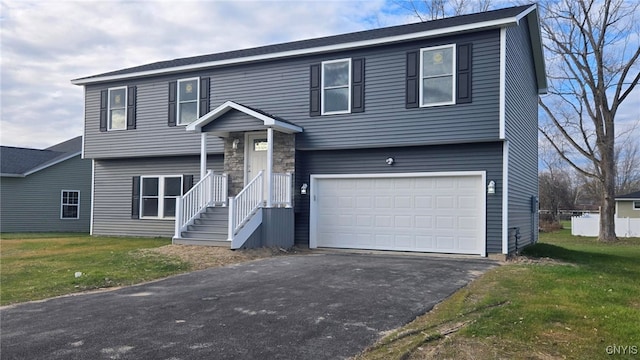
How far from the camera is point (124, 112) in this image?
1666 cm

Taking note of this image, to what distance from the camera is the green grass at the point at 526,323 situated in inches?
174

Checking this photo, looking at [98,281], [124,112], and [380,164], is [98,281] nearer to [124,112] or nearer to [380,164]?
[380,164]

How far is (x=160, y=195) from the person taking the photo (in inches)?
650

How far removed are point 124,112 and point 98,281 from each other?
9829mm

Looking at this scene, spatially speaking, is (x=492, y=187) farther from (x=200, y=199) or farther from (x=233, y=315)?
(x=233, y=315)

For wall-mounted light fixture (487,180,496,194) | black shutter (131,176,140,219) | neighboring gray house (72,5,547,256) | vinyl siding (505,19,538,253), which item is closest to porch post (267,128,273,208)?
neighboring gray house (72,5,547,256)

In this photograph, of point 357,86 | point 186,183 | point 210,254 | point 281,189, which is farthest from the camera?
point 186,183

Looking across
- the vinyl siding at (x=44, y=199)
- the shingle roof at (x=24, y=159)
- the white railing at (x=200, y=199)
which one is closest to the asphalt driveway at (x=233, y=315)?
the white railing at (x=200, y=199)

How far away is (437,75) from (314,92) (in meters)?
3.42

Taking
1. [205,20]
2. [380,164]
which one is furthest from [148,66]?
[380,164]

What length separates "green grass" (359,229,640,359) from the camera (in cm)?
442

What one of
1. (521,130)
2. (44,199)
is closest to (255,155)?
(521,130)

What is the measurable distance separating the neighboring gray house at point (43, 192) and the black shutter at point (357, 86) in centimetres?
1592

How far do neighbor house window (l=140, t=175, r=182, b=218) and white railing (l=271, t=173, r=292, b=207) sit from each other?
4.58 metres
